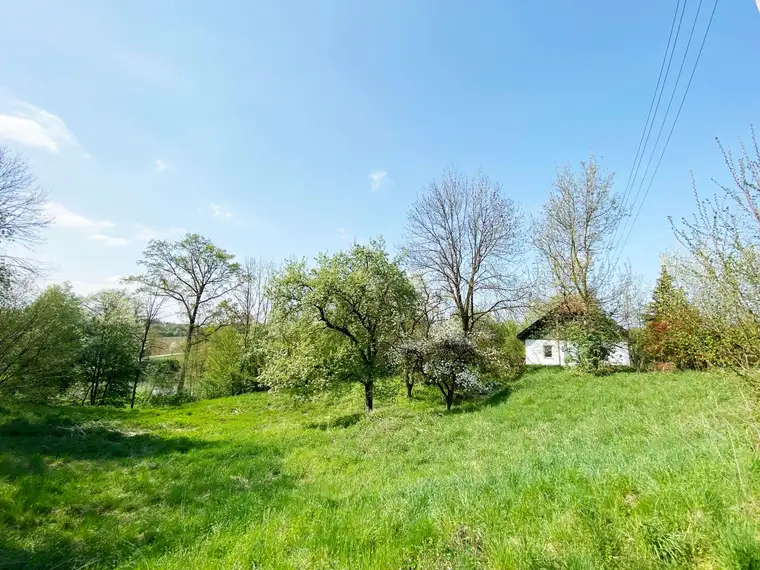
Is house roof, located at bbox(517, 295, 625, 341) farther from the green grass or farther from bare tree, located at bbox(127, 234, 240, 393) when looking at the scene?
bare tree, located at bbox(127, 234, 240, 393)

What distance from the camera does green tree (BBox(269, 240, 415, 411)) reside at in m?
15.5

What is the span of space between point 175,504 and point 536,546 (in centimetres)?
689

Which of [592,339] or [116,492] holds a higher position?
[592,339]

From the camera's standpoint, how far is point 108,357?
25.8 metres

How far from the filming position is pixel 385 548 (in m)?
2.84

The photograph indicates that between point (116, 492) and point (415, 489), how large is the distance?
6.49m

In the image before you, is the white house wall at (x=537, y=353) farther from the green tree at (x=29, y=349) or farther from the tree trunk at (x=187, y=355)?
the green tree at (x=29, y=349)

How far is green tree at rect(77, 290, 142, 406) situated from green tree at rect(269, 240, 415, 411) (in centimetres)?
1740

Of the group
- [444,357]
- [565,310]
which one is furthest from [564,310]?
[444,357]

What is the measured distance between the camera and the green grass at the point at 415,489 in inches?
98.4

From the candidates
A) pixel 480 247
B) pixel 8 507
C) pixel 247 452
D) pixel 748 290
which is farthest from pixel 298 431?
pixel 480 247

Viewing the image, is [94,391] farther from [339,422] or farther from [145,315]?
[339,422]

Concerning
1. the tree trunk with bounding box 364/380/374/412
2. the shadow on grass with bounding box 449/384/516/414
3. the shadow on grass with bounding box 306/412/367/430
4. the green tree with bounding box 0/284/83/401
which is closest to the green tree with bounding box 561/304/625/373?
the shadow on grass with bounding box 449/384/516/414

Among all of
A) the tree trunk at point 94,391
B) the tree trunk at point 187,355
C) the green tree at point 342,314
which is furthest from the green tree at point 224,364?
the green tree at point 342,314
